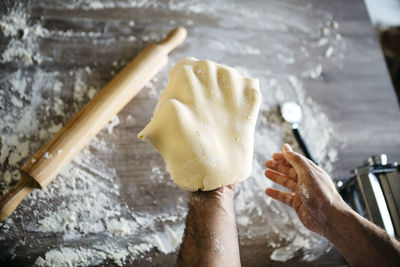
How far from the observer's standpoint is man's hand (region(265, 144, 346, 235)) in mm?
762

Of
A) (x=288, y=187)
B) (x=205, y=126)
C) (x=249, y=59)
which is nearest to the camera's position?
(x=205, y=126)

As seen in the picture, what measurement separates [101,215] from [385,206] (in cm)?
83

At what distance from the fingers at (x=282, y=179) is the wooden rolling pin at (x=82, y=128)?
516 millimetres

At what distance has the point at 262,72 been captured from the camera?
1087 millimetres

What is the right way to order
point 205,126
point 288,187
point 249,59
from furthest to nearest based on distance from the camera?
point 249,59, point 288,187, point 205,126

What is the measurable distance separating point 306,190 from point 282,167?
0.15 metres

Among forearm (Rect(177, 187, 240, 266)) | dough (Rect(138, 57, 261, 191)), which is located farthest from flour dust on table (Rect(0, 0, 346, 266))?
dough (Rect(138, 57, 261, 191))

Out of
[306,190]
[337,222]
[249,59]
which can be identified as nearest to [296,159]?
[306,190]

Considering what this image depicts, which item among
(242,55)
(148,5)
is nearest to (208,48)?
(242,55)

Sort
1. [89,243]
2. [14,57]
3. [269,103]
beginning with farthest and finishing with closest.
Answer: [269,103], [14,57], [89,243]

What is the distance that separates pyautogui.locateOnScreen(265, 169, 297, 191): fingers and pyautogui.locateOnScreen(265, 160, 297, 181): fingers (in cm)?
1

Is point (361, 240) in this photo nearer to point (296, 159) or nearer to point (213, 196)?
point (296, 159)

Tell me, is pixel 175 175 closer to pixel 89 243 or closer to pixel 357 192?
pixel 89 243

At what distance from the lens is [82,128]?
0.79 meters
